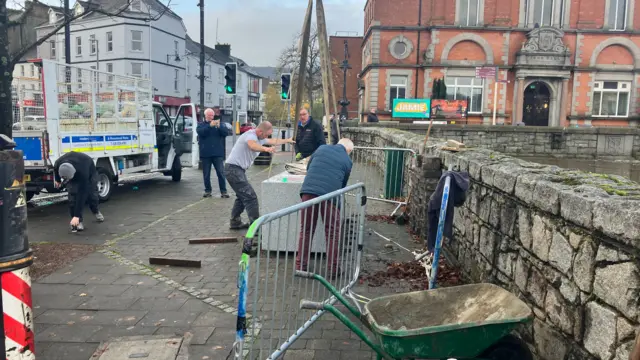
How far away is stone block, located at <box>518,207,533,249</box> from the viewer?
11.8 feet

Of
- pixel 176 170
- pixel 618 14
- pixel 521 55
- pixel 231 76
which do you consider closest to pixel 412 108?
pixel 521 55

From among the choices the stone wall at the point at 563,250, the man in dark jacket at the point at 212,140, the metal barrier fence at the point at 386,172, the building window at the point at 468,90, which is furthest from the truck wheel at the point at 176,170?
the building window at the point at 468,90

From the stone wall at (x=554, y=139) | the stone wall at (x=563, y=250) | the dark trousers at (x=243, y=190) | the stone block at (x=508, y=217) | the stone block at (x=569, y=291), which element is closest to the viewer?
the stone wall at (x=563, y=250)

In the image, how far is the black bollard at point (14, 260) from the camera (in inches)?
117

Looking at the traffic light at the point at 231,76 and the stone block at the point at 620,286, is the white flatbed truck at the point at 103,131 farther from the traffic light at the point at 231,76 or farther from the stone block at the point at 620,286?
the stone block at the point at 620,286

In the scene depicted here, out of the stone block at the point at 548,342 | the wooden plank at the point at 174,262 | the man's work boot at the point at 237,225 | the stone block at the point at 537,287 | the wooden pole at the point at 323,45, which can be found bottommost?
the wooden plank at the point at 174,262

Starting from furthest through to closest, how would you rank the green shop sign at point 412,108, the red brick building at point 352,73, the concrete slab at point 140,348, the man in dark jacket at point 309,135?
the red brick building at point 352,73 < the green shop sign at point 412,108 < the man in dark jacket at point 309,135 < the concrete slab at point 140,348

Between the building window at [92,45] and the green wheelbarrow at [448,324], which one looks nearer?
the green wheelbarrow at [448,324]

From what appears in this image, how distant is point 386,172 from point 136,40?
3935 cm

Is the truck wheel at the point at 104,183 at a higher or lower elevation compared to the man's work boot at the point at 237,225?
higher

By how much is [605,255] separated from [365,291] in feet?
9.64

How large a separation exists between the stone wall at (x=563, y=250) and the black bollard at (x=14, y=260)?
3393mm

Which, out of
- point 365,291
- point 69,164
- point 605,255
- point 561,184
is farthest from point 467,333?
point 69,164

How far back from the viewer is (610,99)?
36.1 meters
